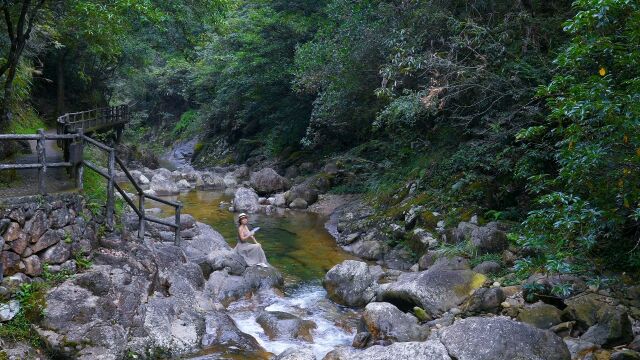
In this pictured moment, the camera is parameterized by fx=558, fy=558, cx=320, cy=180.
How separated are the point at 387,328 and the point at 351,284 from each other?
240 cm

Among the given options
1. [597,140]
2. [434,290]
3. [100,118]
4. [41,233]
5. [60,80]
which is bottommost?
[434,290]

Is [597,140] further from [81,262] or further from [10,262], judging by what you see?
[10,262]

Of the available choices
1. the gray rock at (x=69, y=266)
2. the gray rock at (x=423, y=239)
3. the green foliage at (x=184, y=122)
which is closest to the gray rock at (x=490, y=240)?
the gray rock at (x=423, y=239)

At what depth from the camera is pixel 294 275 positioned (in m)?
12.2

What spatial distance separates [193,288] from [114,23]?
18.0 ft

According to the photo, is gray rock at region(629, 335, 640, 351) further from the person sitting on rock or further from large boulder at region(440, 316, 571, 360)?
the person sitting on rock

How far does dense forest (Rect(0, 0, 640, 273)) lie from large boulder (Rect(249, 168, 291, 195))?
7.59 ft

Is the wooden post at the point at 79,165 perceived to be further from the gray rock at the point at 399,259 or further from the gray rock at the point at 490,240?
the gray rock at the point at 490,240

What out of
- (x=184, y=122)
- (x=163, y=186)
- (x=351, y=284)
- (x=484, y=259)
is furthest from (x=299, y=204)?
(x=184, y=122)

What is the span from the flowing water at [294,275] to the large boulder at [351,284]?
0.70 ft

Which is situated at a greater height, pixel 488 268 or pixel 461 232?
pixel 461 232

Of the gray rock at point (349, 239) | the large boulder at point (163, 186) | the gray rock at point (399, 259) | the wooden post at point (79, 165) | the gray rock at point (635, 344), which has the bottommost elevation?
the large boulder at point (163, 186)

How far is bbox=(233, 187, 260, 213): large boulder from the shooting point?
1981 cm

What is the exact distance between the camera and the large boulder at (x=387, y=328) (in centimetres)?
796
